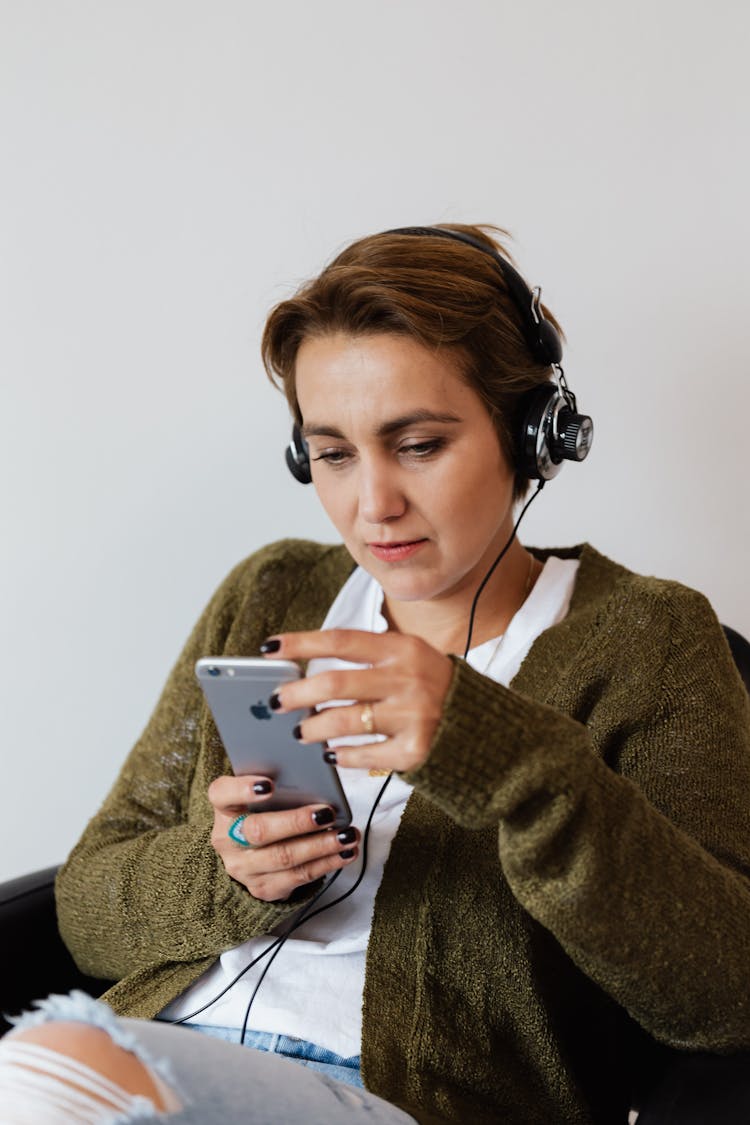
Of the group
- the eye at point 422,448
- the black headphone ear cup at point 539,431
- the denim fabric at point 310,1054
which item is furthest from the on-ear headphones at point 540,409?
the denim fabric at point 310,1054

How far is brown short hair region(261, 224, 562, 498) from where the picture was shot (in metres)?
1.18

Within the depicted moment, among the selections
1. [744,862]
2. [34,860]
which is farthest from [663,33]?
Result: [34,860]

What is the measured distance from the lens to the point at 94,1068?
786 mm

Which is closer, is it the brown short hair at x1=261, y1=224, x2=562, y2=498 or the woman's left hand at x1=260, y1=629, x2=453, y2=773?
the woman's left hand at x1=260, y1=629, x2=453, y2=773

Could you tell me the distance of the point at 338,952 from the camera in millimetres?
1191

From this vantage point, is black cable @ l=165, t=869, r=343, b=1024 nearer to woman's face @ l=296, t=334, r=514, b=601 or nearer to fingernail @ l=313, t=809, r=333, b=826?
fingernail @ l=313, t=809, r=333, b=826

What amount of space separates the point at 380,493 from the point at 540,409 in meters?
0.20

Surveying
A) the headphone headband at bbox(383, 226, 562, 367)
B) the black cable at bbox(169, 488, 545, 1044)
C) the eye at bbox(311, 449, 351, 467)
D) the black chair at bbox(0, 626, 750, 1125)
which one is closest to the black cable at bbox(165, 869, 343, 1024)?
the black cable at bbox(169, 488, 545, 1044)

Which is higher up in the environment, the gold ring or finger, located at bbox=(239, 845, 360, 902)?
the gold ring

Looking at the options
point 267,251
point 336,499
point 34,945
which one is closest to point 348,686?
point 336,499

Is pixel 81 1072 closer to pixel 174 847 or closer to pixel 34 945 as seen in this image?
pixel 174 847

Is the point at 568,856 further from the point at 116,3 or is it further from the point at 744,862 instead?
the point at 116,3

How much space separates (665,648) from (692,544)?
0.45 metres

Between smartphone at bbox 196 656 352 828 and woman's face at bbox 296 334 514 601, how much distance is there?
0.82ft
